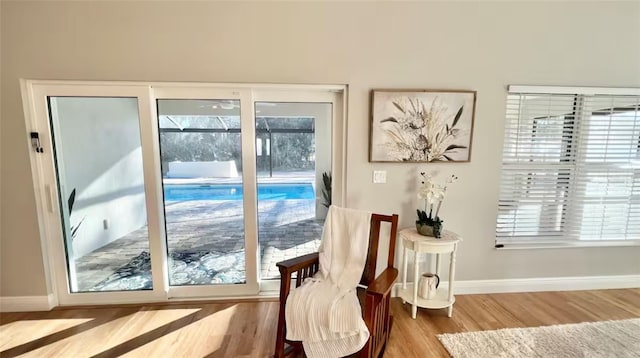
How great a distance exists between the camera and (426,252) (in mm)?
2055

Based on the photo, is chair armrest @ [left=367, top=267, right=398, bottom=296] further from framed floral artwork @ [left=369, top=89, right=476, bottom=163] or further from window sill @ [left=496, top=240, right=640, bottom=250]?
window sill @ [left=496, top=240, right=640, bottom=250]

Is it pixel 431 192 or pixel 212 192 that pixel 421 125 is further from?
pixel 212 192

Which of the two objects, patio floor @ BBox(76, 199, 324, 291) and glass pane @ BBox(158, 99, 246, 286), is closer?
glass pane @ BBox(158, 99, 246, 286)

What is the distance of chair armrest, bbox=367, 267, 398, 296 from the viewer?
1.48m

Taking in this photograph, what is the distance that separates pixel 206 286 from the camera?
7.80 ft

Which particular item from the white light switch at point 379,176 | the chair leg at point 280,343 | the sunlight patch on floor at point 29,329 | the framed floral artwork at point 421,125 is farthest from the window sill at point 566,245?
the sunlight patch on floor at point 29,329

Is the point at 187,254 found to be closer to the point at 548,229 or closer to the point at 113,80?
the point at 113,80

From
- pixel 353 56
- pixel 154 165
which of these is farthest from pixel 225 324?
pixel 353 56

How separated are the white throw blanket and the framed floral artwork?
0.70 metres

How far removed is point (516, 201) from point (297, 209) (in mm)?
2021

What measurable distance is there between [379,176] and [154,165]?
6.16ft

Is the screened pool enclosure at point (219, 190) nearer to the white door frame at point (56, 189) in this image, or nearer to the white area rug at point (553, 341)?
the white door frame at point (56, 189)

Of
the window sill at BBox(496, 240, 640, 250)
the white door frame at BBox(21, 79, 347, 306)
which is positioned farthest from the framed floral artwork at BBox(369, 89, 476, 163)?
the window sill at BBox(496, 240, 640, 250)

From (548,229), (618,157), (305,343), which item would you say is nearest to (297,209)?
(305,343)
